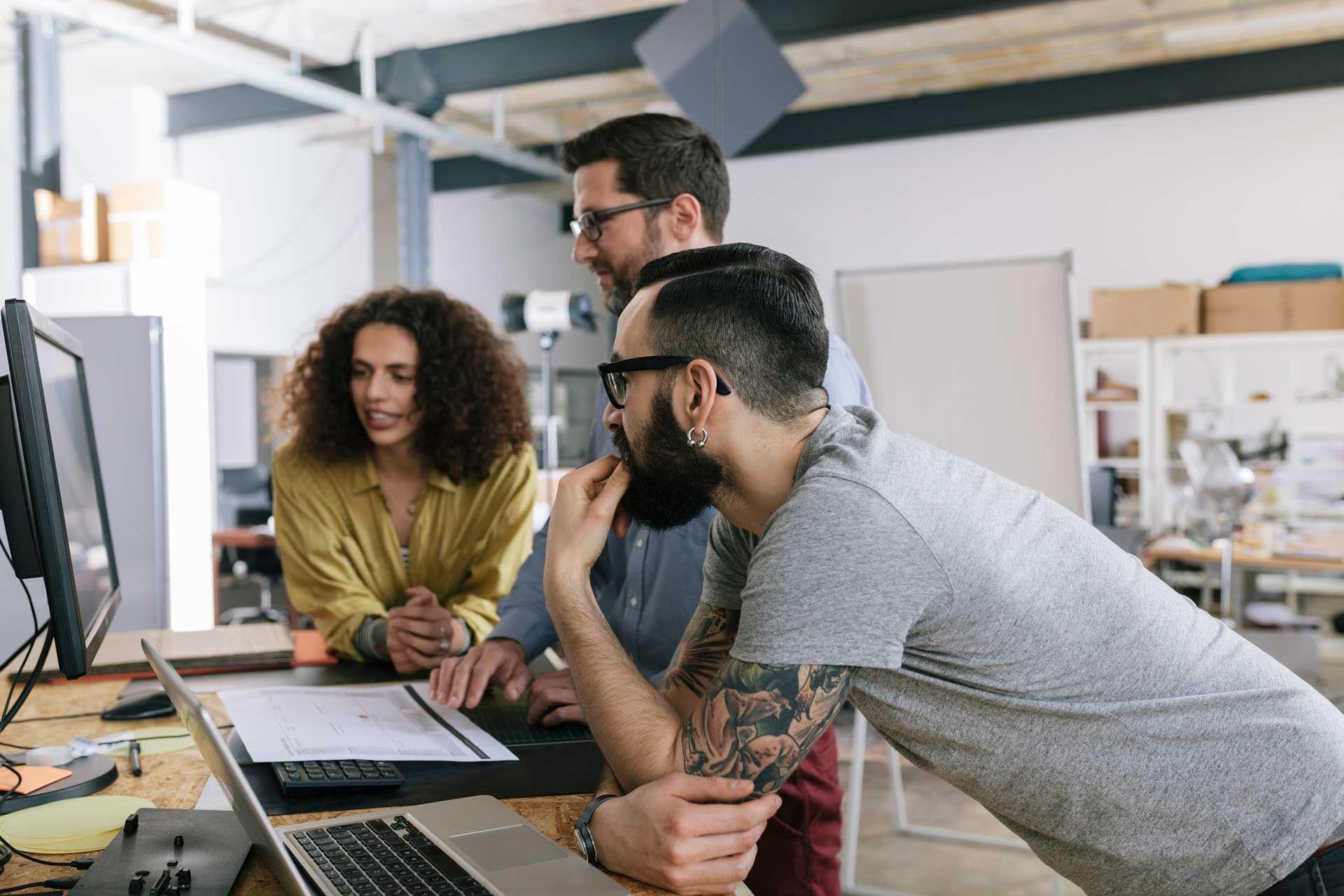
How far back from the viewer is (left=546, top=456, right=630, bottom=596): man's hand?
127cm

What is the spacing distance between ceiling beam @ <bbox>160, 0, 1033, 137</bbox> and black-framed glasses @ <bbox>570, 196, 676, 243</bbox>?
3917 mm

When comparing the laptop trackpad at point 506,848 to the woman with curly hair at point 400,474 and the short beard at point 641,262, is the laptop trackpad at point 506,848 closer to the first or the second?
the woman with curly hair at point 400,474

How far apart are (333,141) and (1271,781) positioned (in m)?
8.50

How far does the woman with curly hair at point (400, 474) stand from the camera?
6.92 ft

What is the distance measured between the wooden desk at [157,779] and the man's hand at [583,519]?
0.24m

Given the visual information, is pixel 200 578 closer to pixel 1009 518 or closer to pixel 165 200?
pixel 165 200

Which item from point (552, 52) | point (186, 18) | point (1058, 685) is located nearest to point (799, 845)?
point (1058, 685)

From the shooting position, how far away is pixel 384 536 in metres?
2.15

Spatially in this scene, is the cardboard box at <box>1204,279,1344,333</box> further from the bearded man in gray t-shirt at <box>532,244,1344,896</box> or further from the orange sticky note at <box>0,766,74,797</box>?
the orange sticky note at <box>0,766,74,797</box>

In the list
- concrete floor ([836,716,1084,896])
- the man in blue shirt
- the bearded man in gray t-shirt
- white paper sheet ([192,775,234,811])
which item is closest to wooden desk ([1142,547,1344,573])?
concrete floor ([836,716,1084,896])

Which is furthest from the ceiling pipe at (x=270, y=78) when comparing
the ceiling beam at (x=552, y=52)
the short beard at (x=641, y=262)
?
the short beard at (x=641, y=262)

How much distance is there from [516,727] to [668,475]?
44 centimetres

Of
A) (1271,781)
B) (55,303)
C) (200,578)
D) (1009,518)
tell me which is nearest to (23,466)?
(1009,518)

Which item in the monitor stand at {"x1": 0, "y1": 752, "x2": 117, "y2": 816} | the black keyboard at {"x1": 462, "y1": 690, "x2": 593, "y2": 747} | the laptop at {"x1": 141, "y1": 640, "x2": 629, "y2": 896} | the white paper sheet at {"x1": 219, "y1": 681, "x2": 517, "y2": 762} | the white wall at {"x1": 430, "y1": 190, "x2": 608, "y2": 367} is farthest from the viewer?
the white wall at {"x1": 430, "y1": 190, "x2": 608, "y2": 367}
